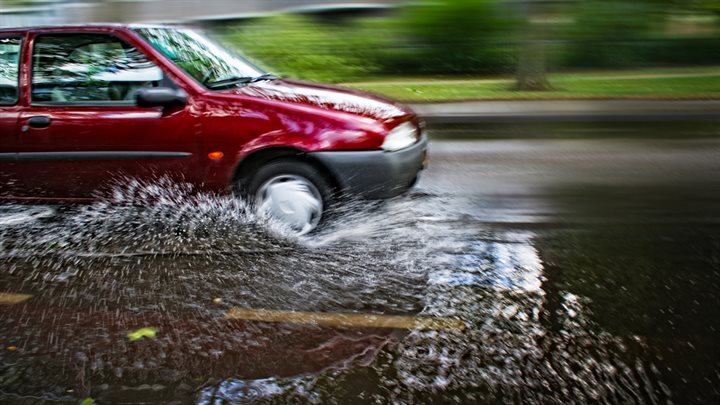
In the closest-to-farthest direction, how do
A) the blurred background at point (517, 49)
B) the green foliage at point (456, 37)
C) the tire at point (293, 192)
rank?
1. the tire at point (293, 192)
2. the blurred background at point (517, 49)
3. the green foliage at point (456, 37)

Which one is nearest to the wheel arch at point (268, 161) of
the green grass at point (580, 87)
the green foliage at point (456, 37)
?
the green grass at point (580, 87)

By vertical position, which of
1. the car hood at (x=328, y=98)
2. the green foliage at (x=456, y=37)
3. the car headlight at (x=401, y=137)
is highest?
the car hood at (x=328, y=98)

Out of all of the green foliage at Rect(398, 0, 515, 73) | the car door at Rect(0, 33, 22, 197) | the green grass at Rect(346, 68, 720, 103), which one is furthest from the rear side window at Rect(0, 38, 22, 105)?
the green foliage at Rect(398, 0, 515, 73)

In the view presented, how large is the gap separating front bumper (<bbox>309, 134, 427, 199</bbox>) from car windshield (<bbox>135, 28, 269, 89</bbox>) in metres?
1.02

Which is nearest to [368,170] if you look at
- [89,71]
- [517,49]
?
[89,71]

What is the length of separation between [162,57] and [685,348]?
12.6 feet

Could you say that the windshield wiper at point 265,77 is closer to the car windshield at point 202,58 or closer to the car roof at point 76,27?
the car windshield at point 202,58

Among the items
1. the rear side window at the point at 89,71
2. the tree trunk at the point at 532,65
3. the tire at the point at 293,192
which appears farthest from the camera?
the tree trunk at the point at 532,65

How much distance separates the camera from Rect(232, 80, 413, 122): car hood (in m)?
4.94

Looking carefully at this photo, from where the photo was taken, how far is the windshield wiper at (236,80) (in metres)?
5.08

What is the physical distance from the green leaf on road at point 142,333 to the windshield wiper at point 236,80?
202 centimetres

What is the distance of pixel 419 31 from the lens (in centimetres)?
1417

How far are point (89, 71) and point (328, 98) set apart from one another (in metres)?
1.75

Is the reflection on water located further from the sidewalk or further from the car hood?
the sidewalk
